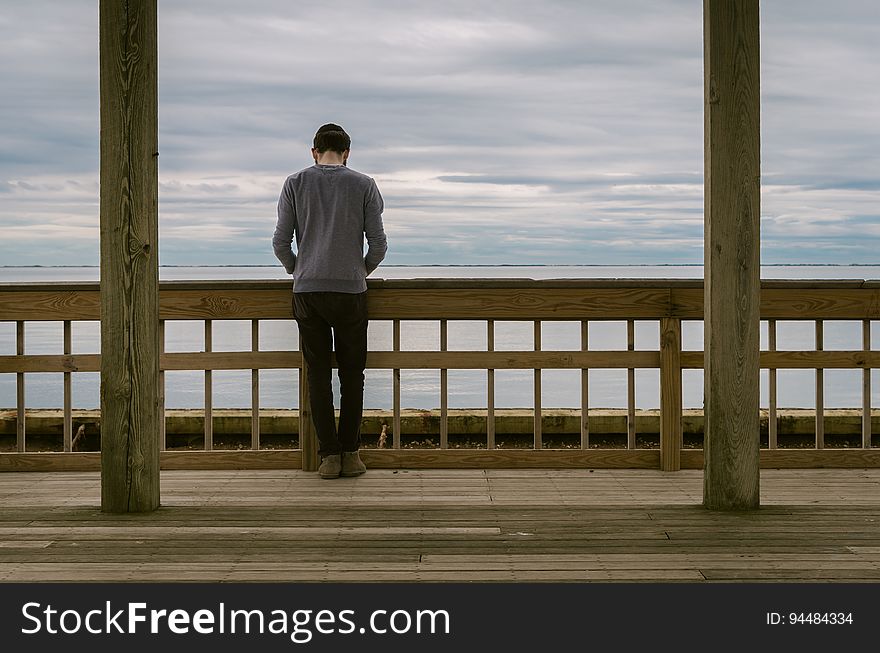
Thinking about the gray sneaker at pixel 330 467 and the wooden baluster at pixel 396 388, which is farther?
the wooden baluster at pixel 396 388

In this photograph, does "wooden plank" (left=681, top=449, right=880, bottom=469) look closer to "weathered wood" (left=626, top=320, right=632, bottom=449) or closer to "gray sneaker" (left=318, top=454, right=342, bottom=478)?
"weathered wood" (left=626, top=320, right=632, bottom=449)

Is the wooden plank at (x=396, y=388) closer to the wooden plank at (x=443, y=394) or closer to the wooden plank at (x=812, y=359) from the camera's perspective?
the wooden plank at (x=443, y=394)

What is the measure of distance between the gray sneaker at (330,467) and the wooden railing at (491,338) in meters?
0.21

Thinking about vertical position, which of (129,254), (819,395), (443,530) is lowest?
(443,530)

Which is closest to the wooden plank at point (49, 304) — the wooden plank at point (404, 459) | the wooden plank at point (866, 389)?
the wooden plank at point (404, 459)

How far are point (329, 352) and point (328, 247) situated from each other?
1.71 ft

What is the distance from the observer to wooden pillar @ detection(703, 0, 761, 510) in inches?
147

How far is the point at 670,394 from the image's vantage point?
482cm

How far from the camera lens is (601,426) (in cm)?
748

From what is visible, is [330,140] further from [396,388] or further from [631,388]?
[631,388]

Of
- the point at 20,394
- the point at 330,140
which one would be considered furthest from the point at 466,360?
the point at 20,394

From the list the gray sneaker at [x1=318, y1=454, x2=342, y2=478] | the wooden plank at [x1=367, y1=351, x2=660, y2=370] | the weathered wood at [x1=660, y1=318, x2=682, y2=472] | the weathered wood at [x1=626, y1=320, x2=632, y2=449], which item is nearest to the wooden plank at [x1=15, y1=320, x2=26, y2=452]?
the gray sneaker at [x1=318, y1=454, x2=342, y2=478]

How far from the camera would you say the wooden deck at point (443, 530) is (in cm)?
306
